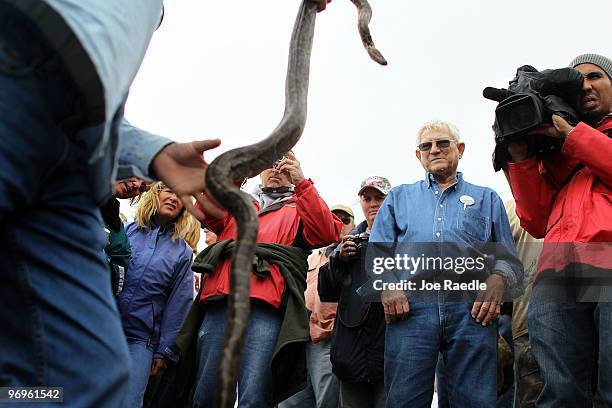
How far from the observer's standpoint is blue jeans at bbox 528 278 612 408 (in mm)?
3578

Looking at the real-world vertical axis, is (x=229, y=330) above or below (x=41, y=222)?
below

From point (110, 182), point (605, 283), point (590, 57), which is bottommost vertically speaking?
point (110, 182)

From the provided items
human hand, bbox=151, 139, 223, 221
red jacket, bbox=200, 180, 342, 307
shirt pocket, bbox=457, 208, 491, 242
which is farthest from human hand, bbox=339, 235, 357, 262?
human hand, bbox=151, 139, 223, 221

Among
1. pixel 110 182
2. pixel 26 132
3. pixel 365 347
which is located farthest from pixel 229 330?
pixel 365 347

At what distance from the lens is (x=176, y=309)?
5.46 metres

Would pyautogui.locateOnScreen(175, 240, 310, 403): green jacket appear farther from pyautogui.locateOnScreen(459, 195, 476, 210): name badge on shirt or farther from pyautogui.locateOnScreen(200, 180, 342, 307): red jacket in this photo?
pyautogui.locateOnScreen(459, 195, 476, 210): name badge on shirt

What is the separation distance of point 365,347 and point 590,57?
243 cm

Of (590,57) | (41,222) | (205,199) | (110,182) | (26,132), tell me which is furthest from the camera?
(590,57)

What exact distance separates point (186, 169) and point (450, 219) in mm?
2976

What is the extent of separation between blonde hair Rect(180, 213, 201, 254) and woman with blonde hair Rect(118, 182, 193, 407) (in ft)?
0.08

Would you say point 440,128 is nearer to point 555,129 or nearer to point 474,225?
point 474,225

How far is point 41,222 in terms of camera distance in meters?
1.69

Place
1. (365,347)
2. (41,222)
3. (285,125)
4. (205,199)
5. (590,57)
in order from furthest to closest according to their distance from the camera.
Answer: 1. (365,347)
2. (590,57)
3. (285,125)
4. (205,199)
5. (41,222)

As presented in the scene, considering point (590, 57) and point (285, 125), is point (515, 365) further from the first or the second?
point (285, 125)
